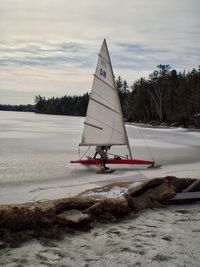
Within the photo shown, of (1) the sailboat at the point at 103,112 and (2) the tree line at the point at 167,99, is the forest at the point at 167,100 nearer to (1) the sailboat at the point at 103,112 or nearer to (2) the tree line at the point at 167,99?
(2) the tree line at the point at 167,99

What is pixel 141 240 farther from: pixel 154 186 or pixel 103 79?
pixel 103 79

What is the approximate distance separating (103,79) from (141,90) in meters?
82.8

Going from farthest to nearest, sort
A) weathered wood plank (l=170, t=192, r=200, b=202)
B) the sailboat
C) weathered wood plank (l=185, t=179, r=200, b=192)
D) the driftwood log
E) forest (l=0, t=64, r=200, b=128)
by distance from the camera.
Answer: forest (l=0, t=64, r=200, b=128), the sailboat, weathered wood plank (l=185, t=179, r=200, b=192), weathered wood plank (l=170, t=192, r=200, b=202), the driftwood log

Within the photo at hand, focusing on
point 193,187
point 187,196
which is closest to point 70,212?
point 187,196

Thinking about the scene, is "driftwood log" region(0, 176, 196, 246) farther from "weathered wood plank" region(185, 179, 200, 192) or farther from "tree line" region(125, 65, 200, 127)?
"tree line" region(125, 65, 200, 127)

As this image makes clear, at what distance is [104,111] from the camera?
15.7m

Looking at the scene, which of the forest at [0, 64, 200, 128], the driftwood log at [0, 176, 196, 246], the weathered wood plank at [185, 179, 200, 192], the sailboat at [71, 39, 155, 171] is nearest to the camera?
the driftwood log at [0, 176, 196, 246]

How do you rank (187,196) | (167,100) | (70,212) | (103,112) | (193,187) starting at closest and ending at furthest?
(70,212)
(187,196)
(193,187)
(103,112)
(167,100)

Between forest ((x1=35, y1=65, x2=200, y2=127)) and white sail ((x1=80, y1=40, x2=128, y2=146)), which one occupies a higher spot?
forest ((x1=35, y1=65, x2=200, y2=127))

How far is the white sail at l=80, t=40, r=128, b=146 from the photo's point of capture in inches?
611

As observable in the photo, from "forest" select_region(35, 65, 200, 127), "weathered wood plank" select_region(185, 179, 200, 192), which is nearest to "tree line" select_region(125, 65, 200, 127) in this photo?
"forest" select_region(35, 65, 200, 127)

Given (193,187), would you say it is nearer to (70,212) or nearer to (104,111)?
(70,212)

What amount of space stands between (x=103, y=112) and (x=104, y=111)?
7 centimetres

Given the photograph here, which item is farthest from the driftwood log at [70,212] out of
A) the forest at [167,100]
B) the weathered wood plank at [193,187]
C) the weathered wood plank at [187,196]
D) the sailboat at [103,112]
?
the forest at [167,100]
